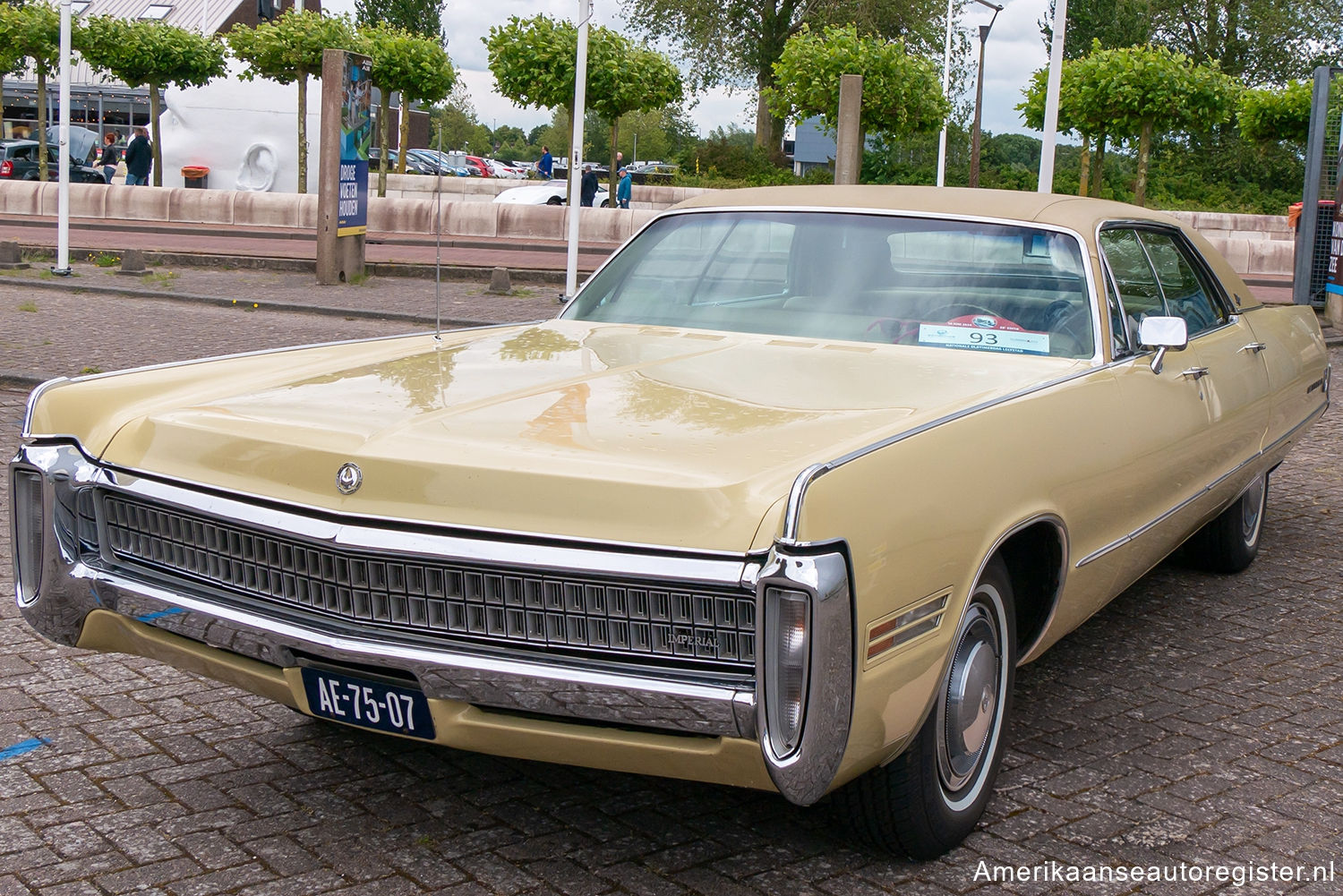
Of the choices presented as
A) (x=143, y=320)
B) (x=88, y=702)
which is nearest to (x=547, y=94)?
(x=143, y=320)

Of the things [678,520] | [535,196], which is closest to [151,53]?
[535,196]

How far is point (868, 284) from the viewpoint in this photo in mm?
4410

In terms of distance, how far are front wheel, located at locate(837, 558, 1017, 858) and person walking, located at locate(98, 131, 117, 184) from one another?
37.6 meters

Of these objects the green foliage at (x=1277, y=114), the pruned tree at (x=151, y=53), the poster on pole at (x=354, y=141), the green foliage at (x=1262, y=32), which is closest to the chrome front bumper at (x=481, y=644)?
the poster on pole at (x=354, y=141)

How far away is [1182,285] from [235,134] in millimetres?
38352

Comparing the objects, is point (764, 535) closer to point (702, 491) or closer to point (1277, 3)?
point (702, 491)

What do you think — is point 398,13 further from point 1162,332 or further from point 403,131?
point 1162,332

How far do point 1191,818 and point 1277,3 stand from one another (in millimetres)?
57419

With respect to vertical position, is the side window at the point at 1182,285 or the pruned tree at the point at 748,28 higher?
the pruned tree at the point at 748,28

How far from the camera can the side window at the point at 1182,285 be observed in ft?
16.6

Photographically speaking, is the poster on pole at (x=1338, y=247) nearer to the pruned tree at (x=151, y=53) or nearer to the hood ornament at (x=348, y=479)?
the hood ornament at (x=348, y=479)

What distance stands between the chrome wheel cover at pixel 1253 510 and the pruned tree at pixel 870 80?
63.0 ft

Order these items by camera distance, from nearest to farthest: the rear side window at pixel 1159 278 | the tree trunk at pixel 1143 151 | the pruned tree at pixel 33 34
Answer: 1. the rear side window at pixel 1159 278
2. the tree trunk at pixel 1143 151
3. the pruned tree at pixel 33 34

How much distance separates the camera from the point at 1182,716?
4.21m
